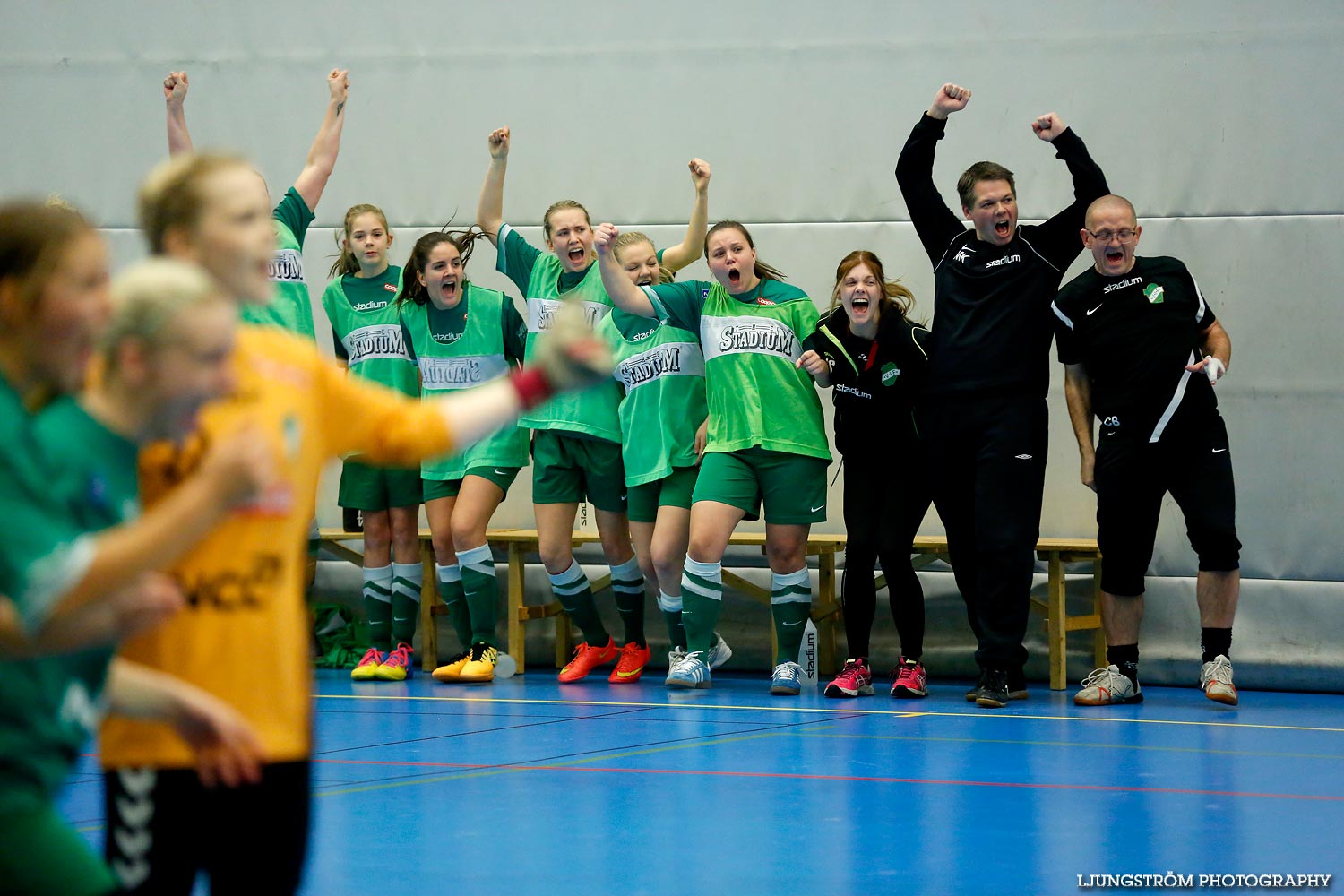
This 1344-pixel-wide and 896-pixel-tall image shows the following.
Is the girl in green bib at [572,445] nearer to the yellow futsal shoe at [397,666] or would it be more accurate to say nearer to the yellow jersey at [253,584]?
the yellow futsal shoe at [397,666]

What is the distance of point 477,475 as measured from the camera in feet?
24.1

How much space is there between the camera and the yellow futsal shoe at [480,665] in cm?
727

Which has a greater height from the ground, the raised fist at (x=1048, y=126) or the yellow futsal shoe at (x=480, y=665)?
the raised fist at (x=1048, y=126)

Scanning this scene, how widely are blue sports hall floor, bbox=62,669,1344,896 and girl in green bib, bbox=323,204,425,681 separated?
115 cm

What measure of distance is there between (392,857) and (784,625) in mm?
3578

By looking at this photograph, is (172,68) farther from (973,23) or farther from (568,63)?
(973,23)

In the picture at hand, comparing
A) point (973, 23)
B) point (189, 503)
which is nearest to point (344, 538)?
point (973, 23)

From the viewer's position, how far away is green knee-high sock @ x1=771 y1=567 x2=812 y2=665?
6.84 metres

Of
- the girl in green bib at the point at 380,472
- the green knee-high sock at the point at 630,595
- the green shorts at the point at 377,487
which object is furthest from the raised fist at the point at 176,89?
the green knee-high sock at the point at 630,595

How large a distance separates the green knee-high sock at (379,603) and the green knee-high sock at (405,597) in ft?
0.13

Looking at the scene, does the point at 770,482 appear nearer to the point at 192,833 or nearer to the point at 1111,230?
the point at 1111,230

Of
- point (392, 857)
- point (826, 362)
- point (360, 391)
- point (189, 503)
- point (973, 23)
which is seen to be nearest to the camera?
point (189, 503)

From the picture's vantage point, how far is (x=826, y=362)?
6.61 m

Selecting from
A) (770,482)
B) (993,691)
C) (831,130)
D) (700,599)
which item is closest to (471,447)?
(700,599)
